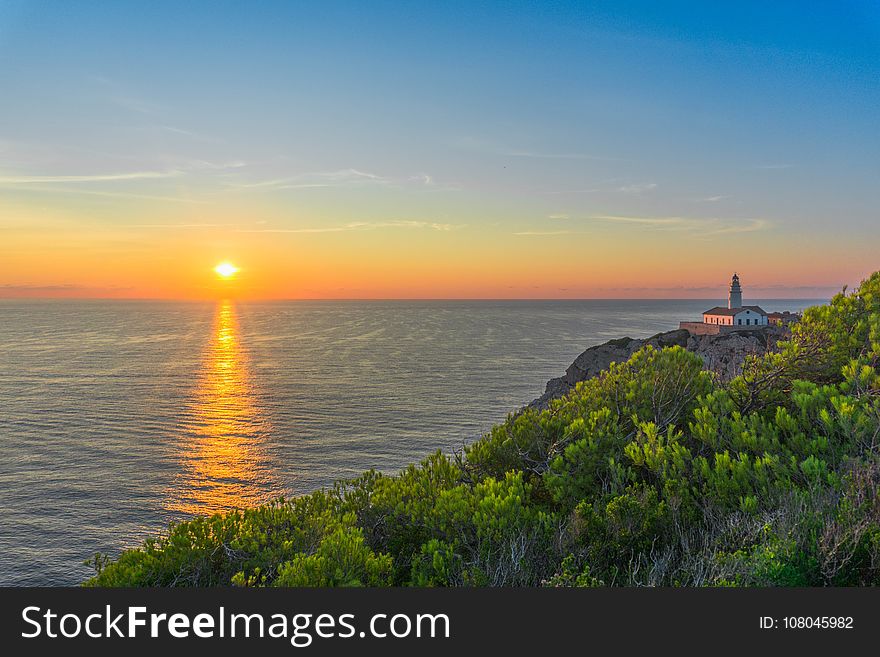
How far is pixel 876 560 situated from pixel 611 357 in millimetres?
38226

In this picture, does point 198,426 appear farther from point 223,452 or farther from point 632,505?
point 632,505

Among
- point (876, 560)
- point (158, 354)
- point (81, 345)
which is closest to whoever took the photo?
point (876, 560)

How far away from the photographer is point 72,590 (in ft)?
20.9

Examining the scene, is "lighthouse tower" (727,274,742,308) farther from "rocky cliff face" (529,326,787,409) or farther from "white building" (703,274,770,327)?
"rocky cliff face" (529,326,787,409)

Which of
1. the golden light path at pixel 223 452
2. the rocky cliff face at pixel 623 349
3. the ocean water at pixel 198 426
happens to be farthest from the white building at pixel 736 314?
the golden light path at pixel 223 452

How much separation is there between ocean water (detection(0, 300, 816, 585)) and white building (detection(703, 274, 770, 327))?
25098 millimetres

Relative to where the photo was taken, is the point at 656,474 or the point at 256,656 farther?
the point at 656,474

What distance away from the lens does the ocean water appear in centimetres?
3316

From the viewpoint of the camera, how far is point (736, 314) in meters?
101

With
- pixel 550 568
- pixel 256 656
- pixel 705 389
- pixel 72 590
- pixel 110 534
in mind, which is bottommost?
pixel 110 534

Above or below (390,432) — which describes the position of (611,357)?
above

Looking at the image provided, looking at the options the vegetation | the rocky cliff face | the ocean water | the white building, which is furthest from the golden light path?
the white building

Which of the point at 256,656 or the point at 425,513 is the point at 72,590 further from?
the point at 425,513

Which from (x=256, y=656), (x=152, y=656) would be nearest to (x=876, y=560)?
(x=256, y=656)
